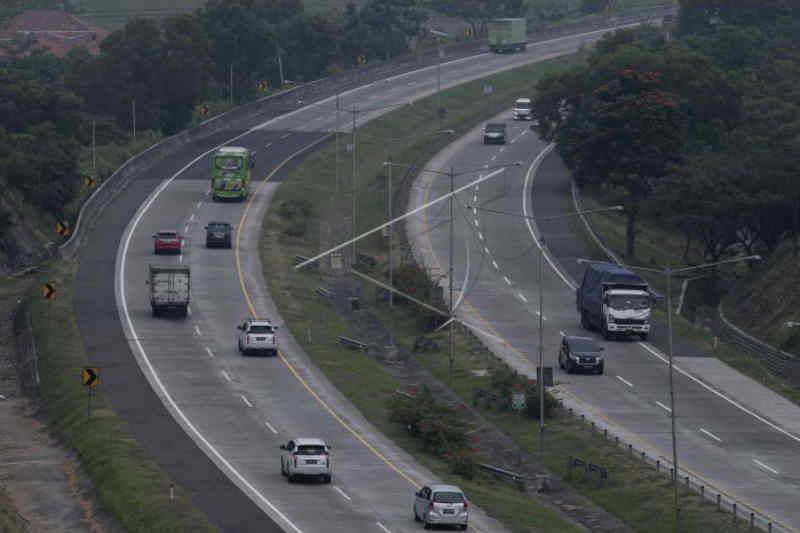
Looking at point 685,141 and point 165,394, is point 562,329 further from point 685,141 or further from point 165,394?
point 685,141

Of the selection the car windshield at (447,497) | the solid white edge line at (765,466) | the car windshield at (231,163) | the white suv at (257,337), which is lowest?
the solid white edge line at (765,466)

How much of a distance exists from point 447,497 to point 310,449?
8313mm

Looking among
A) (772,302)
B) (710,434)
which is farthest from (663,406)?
(772,302)

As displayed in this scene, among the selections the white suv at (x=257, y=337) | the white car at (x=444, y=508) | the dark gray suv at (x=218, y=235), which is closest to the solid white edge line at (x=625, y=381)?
the white suv at (x=257, y=337)

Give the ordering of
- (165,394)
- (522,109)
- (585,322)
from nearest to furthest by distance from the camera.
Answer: (165,394) < (585,322) < (522,109)

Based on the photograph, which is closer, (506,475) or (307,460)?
(307,460)

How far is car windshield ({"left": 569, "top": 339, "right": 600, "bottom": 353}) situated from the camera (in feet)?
293

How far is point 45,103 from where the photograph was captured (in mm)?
147500

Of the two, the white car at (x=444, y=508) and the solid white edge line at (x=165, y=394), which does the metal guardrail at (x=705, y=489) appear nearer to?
the white car at (x=444, y=508)

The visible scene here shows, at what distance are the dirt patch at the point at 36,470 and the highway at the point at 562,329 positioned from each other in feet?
78.0

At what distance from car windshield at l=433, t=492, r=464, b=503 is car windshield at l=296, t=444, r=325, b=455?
26.0 feet

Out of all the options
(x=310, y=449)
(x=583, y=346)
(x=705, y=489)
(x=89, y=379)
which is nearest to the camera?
(x=310, y=449)

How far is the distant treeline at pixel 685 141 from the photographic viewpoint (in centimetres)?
11738

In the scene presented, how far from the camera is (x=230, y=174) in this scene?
132m
